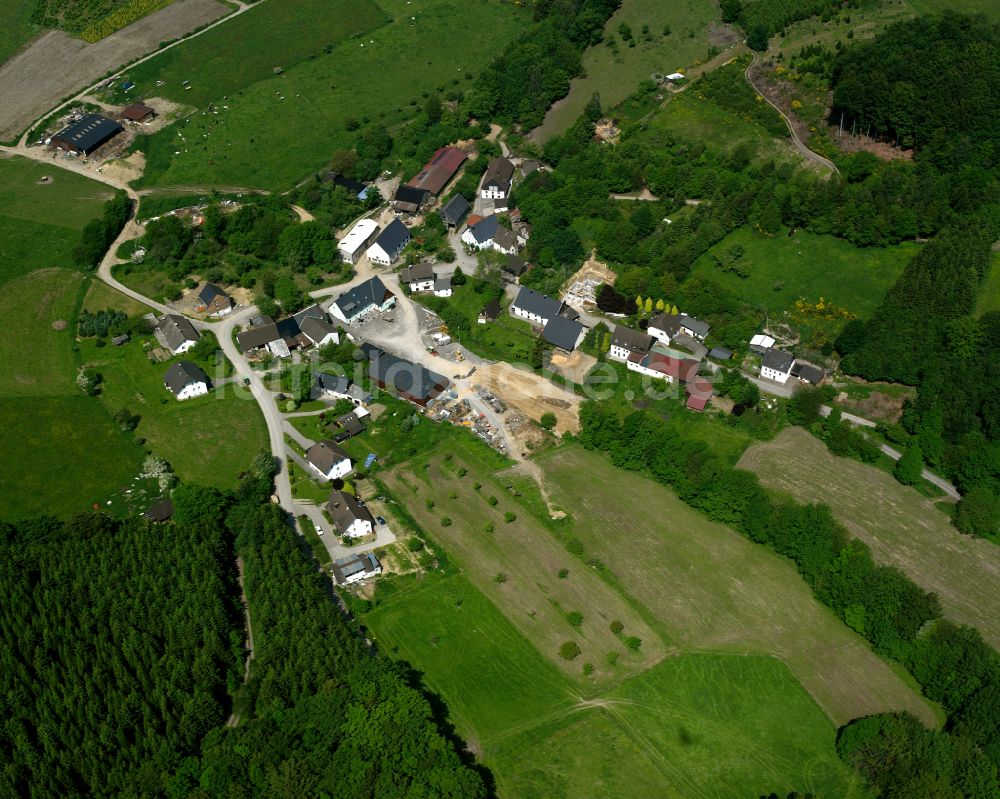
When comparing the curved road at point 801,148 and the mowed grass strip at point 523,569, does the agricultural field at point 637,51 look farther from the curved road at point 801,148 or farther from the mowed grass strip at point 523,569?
the mowed grass strip at point 523,569

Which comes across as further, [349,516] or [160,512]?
[160,512]

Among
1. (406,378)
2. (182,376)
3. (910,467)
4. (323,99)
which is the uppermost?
(323,99)

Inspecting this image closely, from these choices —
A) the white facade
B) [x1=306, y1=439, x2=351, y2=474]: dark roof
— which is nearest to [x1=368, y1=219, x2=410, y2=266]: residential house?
the white facade

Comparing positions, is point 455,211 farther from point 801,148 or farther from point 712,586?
point 712,586

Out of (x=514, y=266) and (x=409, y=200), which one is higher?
(x=409, y=200)

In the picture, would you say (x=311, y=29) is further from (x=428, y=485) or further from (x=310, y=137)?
(x=428, y=485)

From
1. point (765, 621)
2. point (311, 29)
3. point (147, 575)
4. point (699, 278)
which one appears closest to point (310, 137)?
point (311, 29)

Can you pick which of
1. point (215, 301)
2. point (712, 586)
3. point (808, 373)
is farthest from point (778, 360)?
point (215, 301)

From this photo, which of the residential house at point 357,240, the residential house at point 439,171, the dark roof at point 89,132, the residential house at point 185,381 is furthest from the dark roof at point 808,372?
the dark roof at point 89,132
